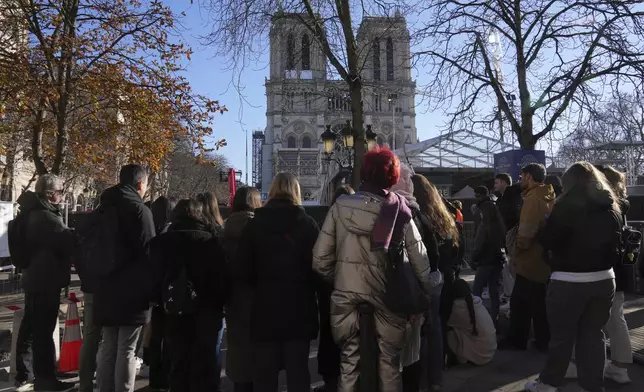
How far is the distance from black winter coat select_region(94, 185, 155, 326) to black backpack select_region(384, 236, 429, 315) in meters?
1.99

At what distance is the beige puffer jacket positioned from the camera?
304 cm

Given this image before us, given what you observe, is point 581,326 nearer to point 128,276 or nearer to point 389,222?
point 389,222

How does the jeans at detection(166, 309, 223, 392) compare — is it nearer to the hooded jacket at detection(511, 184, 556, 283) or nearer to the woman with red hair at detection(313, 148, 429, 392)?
the woman with red hair at detection(313, 148, 429, 392)

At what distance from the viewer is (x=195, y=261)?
12.2 ft

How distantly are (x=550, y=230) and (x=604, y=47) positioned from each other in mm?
9024

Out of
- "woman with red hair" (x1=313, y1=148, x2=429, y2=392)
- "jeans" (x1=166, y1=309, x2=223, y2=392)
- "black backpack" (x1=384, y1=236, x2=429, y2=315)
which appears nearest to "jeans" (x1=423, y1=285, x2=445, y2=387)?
"woman with red hair" (x1=313, y1=148, x2=429, y2=392)

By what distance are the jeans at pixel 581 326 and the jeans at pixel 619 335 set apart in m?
0.62

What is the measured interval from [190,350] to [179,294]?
53cm

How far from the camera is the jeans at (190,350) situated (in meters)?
3.78

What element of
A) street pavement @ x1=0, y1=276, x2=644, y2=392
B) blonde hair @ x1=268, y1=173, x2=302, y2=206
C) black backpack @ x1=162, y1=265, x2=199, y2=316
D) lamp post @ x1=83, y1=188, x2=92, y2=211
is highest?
lamp post @ x1=83, y1=188, x2=92, y2=211

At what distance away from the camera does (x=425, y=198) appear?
398 cm

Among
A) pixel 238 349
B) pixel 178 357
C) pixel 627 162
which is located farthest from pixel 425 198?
pixel 627 162

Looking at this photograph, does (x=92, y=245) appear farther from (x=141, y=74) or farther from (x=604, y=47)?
(x=604, y=47)

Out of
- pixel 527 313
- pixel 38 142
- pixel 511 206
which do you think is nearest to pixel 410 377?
pixel 527 313
